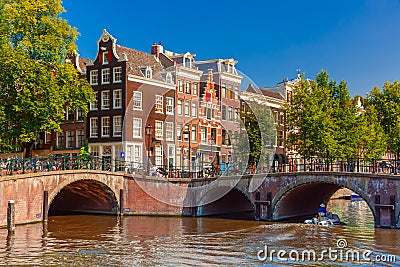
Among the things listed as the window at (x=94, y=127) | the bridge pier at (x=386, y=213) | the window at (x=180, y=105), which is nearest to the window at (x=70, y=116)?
the window at (x=94, y=127)

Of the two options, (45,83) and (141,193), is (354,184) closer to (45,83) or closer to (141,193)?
(141,193)

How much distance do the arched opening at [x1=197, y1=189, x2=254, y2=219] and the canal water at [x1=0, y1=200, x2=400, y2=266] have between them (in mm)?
3505

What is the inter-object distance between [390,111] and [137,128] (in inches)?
911

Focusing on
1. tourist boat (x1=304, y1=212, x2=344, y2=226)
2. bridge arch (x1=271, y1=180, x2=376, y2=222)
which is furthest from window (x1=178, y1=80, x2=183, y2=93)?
tourist boat (x1=304, y1=212, x2=344, y2=226)

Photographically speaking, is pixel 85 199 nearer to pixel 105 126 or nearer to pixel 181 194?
pixel 181 194

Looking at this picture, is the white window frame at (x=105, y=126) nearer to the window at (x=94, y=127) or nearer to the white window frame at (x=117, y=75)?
the window at (x=94, y=127)

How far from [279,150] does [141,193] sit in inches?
943

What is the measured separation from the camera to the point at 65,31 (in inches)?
1475

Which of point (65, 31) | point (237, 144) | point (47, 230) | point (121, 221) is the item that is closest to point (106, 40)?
point (65, 31)

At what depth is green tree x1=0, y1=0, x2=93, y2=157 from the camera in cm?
3453

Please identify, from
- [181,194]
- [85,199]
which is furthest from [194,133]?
[85,199]

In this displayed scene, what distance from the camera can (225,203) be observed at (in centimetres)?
3934

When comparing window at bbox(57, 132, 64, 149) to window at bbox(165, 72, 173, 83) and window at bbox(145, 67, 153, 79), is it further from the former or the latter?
window at bbox(165, 72, 173, 83)

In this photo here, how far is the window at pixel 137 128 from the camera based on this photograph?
44.3 m
